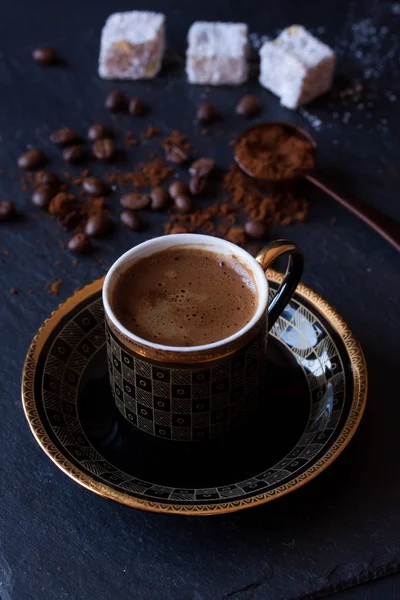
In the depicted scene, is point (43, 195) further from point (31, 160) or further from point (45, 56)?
point (45, 56)

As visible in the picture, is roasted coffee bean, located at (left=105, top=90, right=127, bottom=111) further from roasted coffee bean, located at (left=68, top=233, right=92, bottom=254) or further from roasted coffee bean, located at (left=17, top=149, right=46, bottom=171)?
roasted coffee bean, located at (left=68, top=233, right=92, bottom=254)


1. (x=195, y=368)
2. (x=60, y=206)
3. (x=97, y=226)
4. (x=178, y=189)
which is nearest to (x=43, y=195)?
(x=60, y=206)

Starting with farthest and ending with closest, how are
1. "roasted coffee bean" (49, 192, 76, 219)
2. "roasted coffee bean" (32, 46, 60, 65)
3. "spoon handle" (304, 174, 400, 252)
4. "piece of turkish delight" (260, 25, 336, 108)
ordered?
"roasted coffee bean" (32, 46, 60, 65) < "piece of turkish delight" (260, 25, 336, 108) < "roasted coffee bean" (49, 192, 76, 219) < "spoon handle" (304, 174, 400, 252)

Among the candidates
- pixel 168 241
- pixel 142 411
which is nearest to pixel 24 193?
pixel 168 241

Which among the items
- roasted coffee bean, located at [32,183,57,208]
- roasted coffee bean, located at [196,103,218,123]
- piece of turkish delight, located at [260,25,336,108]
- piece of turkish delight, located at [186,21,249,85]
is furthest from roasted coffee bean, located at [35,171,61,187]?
piece of turkish delight, located at [260,25,336,108]

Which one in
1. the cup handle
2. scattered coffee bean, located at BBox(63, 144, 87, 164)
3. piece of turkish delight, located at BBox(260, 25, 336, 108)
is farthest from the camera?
piece of turkish delight, located at BBox(260, 25, 336, 108)

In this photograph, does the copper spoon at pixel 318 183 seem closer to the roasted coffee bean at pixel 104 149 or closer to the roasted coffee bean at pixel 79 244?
the roasted coffee bean at pixel 104 149

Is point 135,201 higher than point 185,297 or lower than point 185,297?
lower
